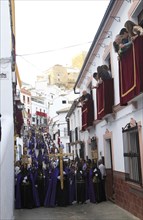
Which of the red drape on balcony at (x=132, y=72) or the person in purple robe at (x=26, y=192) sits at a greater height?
the red drape on balcony at (x=132, y=72)

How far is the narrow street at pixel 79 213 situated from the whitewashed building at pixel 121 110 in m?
0.32

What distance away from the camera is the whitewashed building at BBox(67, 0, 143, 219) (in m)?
8.85

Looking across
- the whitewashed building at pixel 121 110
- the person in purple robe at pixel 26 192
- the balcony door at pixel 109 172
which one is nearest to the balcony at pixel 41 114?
the whitewashed building at pixel 121 110

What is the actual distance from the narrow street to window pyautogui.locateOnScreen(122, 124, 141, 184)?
114cm

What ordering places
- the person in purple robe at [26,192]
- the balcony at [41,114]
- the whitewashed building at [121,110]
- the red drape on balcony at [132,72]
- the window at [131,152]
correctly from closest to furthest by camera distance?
the red drape on balcony at [132,72] → the whitewashed building at [121,110] → the window at [131,152] → the person in purple robe at [26,192] → the balcony at [41,114]

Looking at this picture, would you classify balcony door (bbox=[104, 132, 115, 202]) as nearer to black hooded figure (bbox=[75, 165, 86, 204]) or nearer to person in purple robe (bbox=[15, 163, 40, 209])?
black hooded figure (bbox=[75, 165, 86, 204])

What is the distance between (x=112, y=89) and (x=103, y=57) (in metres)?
1.95

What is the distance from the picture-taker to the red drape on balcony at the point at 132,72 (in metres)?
8.01

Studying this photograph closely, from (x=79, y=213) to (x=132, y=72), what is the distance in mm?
4835

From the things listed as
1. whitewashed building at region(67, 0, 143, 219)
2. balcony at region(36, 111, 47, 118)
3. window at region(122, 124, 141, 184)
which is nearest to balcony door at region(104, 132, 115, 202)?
whitewashed building at region(67, 0, 143, 219)

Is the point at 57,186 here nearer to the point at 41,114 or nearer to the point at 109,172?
the point at 109,172

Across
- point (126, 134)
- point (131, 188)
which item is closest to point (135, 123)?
point (126, 134)

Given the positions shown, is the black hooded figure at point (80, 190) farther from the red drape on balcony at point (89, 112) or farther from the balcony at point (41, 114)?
the balcony at point (41, 114)

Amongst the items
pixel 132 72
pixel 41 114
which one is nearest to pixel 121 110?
pixel 132 72
